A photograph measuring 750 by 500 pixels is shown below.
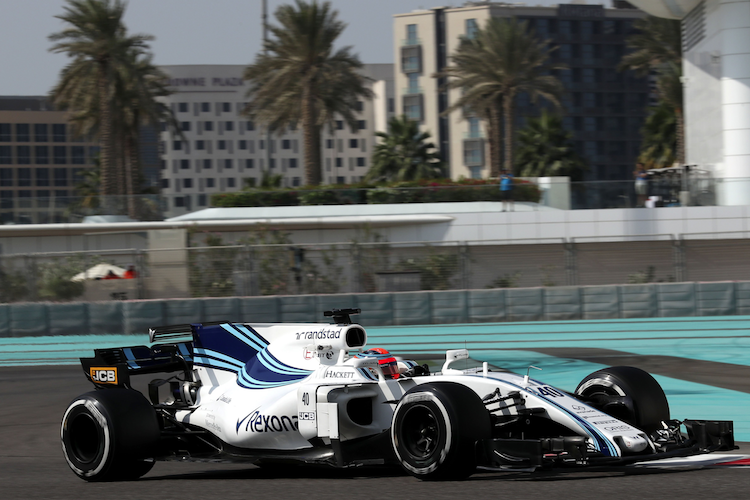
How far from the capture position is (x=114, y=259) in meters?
22.4

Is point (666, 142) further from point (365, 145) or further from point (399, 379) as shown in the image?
point (365, 145)

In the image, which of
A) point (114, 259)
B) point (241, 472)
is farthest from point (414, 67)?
point (241, 472)

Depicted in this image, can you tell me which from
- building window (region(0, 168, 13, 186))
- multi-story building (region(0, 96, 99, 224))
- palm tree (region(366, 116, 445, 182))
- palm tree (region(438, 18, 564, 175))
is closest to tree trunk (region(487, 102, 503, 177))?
palm tree (region(438, 18, 564, 175))

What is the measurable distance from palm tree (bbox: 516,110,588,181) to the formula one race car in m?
50.2

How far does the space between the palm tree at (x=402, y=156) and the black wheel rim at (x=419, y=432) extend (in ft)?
181

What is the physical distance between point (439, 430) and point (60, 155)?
148631 millimetres

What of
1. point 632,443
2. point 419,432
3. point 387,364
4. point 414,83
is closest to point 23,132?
point 414,83

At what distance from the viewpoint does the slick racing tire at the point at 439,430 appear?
5.25 metres

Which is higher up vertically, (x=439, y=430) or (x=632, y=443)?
(x=439, y=430)

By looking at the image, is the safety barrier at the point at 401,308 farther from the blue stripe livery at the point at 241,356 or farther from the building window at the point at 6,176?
the building window at the point at 6,176

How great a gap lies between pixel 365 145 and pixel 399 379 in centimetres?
12555

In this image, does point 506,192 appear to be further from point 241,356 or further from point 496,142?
point 241,356

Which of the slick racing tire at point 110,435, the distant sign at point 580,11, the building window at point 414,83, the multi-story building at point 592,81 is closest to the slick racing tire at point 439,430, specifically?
the slick racing tire at point 110,435

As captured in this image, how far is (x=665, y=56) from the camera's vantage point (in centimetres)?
4706
